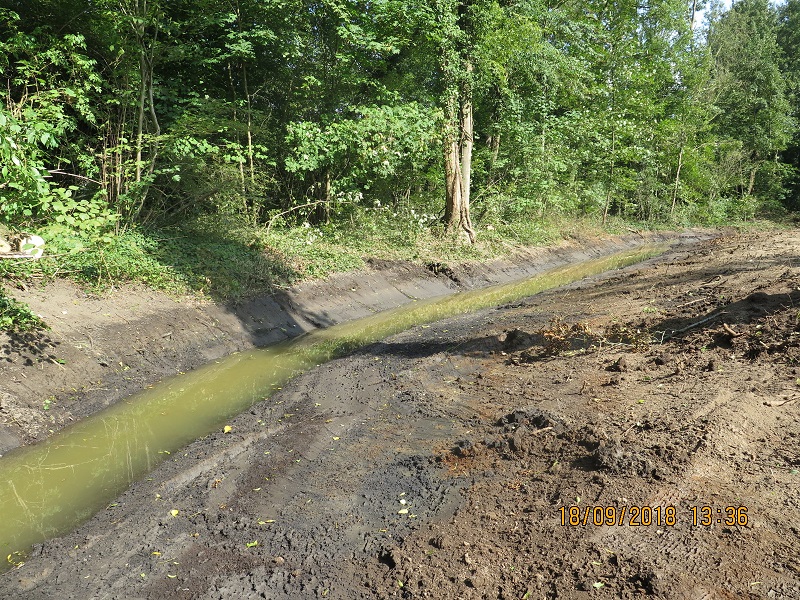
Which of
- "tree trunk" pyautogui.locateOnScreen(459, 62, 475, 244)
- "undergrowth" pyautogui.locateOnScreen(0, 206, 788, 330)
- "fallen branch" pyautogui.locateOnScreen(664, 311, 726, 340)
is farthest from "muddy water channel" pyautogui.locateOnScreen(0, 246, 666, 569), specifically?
"tree trunk" pyautogui.locateOnScreen(459, 62, 475, 244)

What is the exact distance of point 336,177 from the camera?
17266 millimetres

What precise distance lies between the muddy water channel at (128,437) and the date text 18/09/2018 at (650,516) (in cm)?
384

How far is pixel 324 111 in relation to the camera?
55.6ft

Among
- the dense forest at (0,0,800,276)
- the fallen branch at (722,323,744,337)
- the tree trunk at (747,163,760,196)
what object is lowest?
the tree trunk at (747,163,760,196)

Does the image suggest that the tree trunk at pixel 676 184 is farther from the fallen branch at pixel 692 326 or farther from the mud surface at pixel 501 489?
the fallen branch at pixel 692 326

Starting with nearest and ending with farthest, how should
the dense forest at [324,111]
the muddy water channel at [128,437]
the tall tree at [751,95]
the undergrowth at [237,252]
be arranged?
the muddy water channel at [128,437], the undergrowth at [237,252], the dense forest at [324,111], the tall tree at [751,95]

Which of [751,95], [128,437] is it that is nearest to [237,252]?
[128,437]

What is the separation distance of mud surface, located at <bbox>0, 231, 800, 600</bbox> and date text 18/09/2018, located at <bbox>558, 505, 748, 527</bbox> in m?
0.01

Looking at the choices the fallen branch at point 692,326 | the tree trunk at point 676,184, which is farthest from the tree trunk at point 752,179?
the fallen branch at point 692,326

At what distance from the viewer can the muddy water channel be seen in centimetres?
518

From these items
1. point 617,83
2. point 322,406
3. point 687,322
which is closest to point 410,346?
point 322,406

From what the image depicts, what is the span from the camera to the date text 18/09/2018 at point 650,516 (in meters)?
3.71

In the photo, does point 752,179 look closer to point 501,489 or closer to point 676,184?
point 676,184

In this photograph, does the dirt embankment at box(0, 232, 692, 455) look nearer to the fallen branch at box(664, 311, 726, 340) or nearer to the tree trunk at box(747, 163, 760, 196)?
the fallen branch at box(664, 311, 726, 340)
